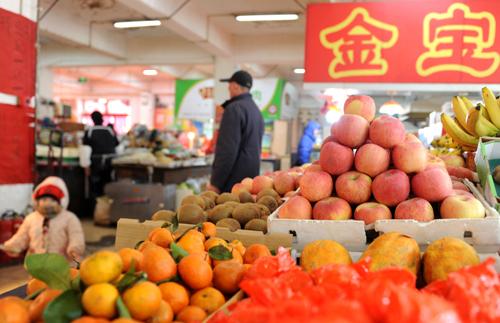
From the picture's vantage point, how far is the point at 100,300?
2.83ft

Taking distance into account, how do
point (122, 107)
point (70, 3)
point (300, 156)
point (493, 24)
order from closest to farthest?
point (493, 24) → point (70, 3) → point (300, 156) → point (122, 107)

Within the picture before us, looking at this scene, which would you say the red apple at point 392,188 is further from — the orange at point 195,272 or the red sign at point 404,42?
the red sign at point 404,42

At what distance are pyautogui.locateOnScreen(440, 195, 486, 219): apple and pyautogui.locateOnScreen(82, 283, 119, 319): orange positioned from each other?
112 centimetres

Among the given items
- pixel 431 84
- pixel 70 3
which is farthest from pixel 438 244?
pixel 70 3

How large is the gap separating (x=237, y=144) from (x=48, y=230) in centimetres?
175

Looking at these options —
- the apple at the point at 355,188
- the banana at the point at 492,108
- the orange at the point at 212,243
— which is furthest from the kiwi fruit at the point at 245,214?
the banana at the point at 492,108

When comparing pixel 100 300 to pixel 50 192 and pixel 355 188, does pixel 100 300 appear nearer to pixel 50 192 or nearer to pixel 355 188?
pixel 355 188

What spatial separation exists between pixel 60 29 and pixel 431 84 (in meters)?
6.71

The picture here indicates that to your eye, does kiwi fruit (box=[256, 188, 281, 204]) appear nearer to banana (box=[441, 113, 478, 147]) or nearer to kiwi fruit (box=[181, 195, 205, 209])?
kiwi fruit (box=[181, 195, 205, 209])

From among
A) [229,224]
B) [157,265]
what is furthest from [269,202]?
[157,265]

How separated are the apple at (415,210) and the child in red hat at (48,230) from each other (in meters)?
2.91

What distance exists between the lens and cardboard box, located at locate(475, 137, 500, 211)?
1.67 m

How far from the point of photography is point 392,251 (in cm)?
118

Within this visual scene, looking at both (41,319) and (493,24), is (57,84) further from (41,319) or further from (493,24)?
(41,319)
